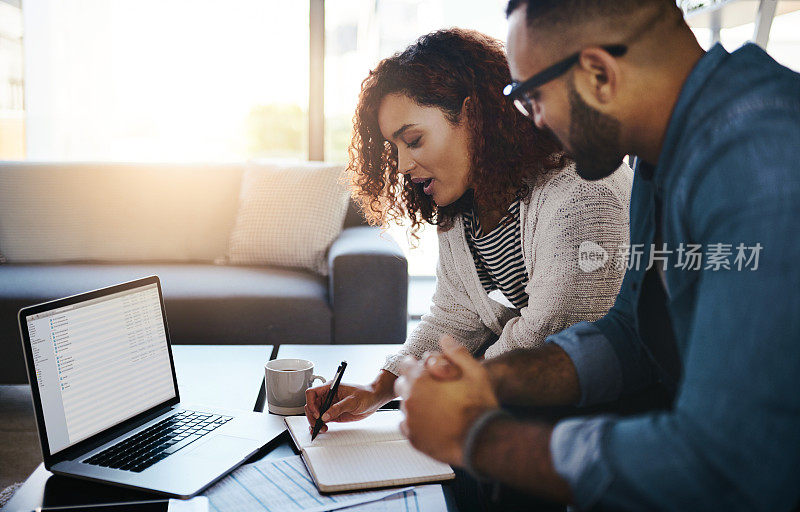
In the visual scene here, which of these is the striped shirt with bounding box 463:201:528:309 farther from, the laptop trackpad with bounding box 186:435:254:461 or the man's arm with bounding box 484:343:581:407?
the laptop trackpad with bounding box 186:435:254:461

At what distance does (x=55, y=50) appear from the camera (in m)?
3.48

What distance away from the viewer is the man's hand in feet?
2.27

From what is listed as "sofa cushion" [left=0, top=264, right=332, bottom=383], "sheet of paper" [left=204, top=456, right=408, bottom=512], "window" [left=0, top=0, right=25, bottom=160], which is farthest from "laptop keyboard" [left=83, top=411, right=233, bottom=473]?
"window" [left=0, top=0, right=25, bottom=160]

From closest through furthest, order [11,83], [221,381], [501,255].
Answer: [221,381] < [501,255] < [11,83]

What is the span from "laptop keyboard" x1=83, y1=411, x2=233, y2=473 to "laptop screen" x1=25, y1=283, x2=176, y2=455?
0.05m

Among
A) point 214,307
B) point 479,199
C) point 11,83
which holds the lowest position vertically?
point 214,307

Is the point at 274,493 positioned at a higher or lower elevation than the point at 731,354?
lower

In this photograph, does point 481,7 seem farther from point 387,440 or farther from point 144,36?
point 387,440

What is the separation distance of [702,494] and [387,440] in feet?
1.73

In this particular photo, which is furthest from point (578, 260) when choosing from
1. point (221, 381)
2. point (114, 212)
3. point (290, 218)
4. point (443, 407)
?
point (114, 212)

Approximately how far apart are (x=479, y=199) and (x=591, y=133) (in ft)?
1.99

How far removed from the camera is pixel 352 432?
1.05 m

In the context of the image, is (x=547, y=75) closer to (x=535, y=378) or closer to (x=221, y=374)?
(x=535, y=378)

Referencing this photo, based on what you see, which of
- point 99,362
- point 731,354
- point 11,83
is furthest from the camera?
point 11,83
